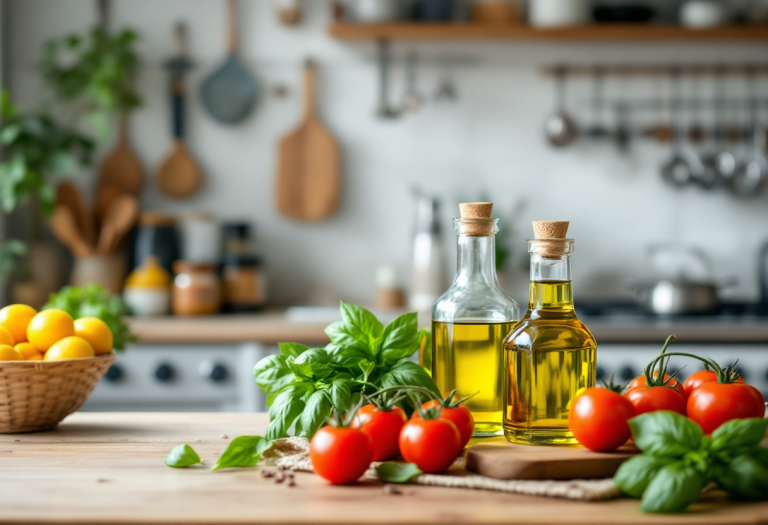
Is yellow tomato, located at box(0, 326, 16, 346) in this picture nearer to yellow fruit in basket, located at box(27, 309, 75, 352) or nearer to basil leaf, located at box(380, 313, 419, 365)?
yellow fruit in basket, located at box(27, 309, 75, 352)

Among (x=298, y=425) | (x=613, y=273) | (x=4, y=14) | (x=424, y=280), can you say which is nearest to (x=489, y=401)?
(x=298, y=425)

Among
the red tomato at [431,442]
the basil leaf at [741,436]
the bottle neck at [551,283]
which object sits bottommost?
the red tomato at [431,442]

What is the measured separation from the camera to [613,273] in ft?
9.32

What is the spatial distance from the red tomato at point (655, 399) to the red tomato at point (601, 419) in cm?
5

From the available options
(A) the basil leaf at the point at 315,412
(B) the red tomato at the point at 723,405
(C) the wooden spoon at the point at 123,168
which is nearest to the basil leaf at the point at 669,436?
(B) the red tomato at the point at 723,405

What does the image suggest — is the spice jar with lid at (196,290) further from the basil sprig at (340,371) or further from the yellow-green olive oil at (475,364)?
the yellow-green olive oil at (475,364)

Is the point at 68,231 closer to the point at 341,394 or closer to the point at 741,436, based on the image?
the point at 341,394

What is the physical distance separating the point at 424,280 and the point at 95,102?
1307 millimetres

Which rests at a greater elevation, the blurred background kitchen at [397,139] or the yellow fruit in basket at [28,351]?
the blurred background kitchen at [397,139]

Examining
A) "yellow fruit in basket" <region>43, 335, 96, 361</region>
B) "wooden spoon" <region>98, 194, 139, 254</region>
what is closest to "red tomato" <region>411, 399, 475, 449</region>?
"yellow fruit in basket" <region>43, 335, 96, 361</region>

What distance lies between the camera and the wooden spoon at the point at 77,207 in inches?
106

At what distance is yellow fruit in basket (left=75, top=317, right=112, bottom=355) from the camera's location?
112cm

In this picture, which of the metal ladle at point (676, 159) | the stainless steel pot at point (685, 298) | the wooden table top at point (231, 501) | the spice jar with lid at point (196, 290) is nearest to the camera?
the wooden table top at point (231, 501)

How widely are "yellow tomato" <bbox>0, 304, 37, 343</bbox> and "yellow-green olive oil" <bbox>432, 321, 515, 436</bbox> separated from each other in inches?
22.8
